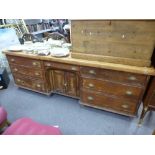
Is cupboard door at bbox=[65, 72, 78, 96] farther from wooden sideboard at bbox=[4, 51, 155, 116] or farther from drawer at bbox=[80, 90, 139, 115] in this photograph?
drawer at bbox=[80, 90, 139, 115]

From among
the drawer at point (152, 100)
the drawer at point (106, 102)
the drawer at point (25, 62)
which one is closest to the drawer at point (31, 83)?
the drawer at point (25, 62)

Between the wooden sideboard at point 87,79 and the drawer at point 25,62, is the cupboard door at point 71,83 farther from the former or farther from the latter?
the drawer at point 25,62

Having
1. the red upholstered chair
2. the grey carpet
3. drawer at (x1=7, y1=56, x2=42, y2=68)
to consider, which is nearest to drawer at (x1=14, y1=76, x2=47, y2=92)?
the grey carpet

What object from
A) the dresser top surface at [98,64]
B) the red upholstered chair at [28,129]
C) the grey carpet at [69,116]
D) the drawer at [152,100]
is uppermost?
the dresser top surface at [98,64]

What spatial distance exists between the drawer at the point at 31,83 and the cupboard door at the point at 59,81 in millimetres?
191

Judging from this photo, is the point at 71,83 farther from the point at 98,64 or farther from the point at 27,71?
the point at 27,71

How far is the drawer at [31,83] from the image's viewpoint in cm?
214

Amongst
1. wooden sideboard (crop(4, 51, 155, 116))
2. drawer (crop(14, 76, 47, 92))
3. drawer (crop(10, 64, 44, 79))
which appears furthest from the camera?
drawer (crop(14, 76, 47, 92))

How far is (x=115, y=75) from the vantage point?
1534 millimetres

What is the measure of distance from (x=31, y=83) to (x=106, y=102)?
1.24 m

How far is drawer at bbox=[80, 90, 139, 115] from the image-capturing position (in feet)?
5.44
